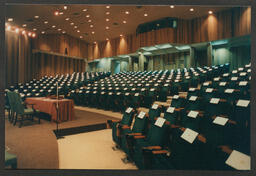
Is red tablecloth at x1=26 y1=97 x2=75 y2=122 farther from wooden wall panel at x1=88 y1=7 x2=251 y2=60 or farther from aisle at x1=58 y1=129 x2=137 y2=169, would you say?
wooden wall panel at x1=88 y1=7 x2=251 y2=60

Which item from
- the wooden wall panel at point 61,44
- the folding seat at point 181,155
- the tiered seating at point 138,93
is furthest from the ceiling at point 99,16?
the folding seat at point 181,155

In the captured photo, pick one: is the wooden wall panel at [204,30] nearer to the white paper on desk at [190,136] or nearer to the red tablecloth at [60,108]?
the white paper on desk at [190,136]

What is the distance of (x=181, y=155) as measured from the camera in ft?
5.31

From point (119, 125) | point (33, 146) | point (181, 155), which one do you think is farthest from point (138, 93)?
point (181, 155)

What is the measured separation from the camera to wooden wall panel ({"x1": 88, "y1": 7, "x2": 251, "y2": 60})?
23.7 ft

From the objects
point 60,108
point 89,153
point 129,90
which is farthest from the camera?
point 129,90

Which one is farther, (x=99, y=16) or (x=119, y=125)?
(x=99, y=16)

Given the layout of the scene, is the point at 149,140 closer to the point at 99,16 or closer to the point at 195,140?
the point at 195,140

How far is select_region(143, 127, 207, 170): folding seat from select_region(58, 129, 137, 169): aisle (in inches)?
17.0

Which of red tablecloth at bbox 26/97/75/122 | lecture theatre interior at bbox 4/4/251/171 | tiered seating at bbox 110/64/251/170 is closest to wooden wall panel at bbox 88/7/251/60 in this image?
lecture theatre interior at bbox 4/4/251/171

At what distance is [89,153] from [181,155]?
1.42 m

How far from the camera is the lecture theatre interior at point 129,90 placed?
193 cm

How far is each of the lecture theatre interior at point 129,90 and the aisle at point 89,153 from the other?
15 mm

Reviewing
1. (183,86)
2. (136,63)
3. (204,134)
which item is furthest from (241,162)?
(136,63)
